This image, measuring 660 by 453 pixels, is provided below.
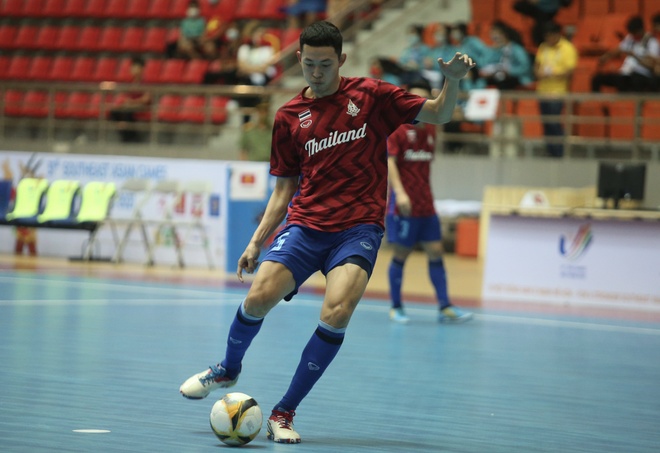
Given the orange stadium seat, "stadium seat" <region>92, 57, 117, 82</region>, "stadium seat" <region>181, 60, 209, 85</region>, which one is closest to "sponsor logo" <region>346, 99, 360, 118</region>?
the orange stadium seat

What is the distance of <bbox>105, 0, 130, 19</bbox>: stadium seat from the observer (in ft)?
84.0

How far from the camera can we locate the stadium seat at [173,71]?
75.8ft

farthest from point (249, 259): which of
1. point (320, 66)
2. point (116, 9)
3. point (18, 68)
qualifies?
point (18, 68)

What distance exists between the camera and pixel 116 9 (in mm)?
25688

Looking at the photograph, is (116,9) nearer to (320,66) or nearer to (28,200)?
(28,200)

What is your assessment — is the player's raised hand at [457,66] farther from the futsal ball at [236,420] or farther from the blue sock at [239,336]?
the futsal ball at [236,420]

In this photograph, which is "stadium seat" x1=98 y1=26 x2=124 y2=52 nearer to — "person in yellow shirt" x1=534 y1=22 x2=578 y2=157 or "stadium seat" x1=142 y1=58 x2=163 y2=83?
"stadium seat" x1=142 y1=58 x2=163 y2=83

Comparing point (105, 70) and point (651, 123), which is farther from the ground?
point (105, 70)

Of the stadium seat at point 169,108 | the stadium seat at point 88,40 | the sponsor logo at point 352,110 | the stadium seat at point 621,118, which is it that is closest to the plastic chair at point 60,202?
the stadium seat at point 169,108

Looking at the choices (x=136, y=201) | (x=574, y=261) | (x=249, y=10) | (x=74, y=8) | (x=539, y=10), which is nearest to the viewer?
(x=574, y=261)

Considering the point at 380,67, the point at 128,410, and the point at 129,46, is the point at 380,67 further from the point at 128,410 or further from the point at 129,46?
the point at 128,410

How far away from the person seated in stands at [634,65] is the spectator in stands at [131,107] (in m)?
8.44

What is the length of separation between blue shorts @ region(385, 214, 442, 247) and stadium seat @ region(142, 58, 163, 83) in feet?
42.9

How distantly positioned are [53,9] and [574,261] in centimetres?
1680
